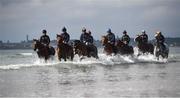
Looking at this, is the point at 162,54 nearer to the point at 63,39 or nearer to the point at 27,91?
the point at 63,39

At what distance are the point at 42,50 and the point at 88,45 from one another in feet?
10.4

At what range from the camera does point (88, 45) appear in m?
29.6

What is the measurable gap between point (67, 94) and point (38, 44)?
14376mm

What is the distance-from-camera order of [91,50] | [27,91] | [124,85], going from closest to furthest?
1. [27,91]
2. [124,85]
3. [91,50]

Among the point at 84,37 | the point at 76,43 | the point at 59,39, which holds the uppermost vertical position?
the point at 84,37

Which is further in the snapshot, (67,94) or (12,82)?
(12,82)

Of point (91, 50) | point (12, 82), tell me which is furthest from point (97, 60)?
point (12, 82)

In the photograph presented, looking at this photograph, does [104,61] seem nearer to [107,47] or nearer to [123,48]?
[107,47]

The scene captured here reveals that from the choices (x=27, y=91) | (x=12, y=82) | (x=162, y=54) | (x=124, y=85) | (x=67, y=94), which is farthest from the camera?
(x=162, y=54)

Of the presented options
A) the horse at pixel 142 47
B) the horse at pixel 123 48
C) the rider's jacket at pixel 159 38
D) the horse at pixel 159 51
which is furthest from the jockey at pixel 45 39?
the horse at pixel 159 51

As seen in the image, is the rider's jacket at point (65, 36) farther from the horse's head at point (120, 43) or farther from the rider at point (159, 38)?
the rider at point (159, 38)

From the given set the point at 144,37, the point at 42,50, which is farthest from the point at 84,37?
the point at 144,37

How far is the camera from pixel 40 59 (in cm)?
2822

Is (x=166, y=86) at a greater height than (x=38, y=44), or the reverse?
(x=38, y=44)
